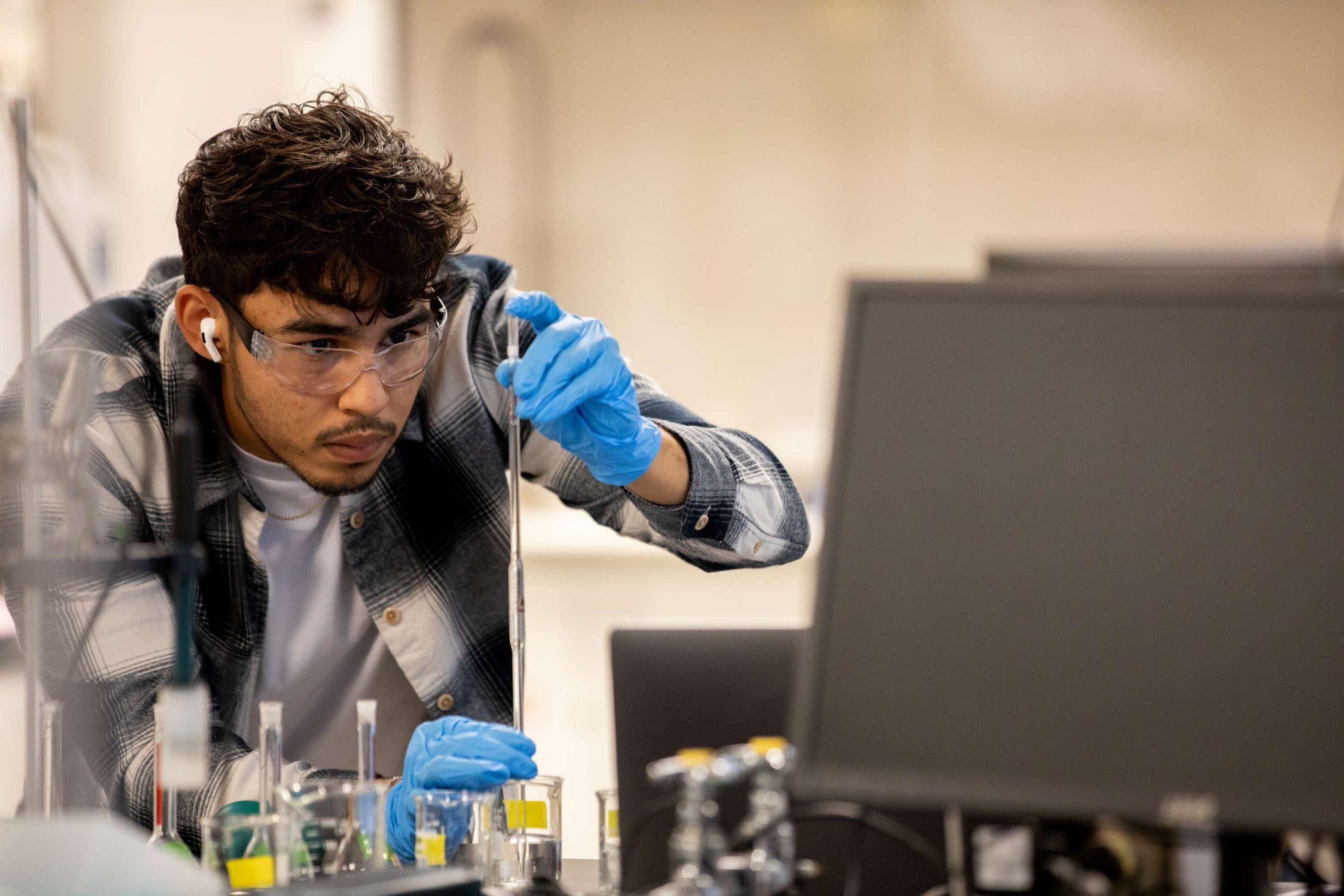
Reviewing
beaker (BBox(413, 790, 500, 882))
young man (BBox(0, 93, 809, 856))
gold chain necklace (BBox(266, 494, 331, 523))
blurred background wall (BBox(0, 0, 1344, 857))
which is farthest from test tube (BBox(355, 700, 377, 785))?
blurred background wall (BBox(0, 0, 1344, 857))

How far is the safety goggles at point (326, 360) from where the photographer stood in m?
1.44

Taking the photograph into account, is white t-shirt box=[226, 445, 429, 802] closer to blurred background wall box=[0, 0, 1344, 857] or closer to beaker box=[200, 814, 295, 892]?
beaker box=[200, 814, 295, 892]

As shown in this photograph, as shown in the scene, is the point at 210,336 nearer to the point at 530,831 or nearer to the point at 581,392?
the point at 581,392

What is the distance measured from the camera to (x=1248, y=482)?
737 mm

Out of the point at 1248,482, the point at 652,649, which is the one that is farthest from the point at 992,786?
the point at 652,649

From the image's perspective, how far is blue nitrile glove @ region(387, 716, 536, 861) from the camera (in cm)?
109

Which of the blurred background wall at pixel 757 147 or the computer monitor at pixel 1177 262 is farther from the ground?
the blurred background wall at pixel 757 147

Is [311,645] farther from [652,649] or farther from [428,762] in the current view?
[652,649]

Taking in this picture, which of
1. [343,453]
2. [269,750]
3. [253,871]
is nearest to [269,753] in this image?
[269,750]

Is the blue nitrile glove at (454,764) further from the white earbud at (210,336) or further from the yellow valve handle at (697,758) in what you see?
the white earbud at (210,336)

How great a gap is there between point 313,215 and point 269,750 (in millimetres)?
664

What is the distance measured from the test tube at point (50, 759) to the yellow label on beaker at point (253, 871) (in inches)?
6.8

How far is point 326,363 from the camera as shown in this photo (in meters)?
1.45

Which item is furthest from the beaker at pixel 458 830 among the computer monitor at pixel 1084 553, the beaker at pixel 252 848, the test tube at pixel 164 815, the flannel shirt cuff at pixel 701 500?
the flannel shirt cuff at pixel 701 500
